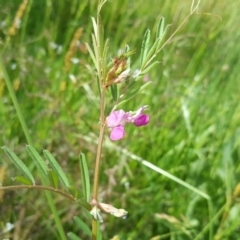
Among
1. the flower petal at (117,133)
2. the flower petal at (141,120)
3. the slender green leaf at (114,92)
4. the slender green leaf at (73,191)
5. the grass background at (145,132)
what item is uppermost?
the slender green leaf at (114,92)

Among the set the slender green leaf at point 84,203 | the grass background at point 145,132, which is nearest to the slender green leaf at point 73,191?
the slender green leaf at point 84,203

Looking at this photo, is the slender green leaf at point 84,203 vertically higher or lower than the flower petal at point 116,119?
lower

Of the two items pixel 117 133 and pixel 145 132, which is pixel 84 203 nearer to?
pixel 117 133

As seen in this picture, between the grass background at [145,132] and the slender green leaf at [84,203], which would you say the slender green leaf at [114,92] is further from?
the grass background at [145,132]

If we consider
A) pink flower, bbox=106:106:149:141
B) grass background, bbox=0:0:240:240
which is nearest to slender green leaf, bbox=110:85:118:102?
pink flower, bbox=106:106:149:141

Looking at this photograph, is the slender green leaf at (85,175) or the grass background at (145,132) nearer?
the slender green leaf at (85,175)

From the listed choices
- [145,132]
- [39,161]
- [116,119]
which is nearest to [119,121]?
[116,119]

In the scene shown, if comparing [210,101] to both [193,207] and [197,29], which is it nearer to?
[193,207]

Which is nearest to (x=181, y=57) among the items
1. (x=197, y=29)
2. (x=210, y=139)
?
(x=197, y=29)

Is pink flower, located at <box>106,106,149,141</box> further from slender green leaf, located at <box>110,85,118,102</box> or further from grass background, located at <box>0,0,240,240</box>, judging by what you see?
grass background, located at <box>0,0,240,240</box>
